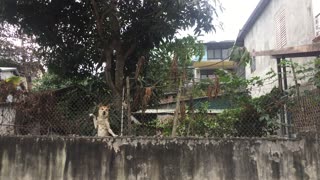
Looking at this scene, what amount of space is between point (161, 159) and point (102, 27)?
439cm

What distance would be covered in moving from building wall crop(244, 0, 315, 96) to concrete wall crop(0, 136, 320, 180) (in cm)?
144

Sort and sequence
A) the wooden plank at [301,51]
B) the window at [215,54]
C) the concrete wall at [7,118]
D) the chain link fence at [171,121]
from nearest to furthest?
the chain link fence at [171,121] → the concrete wall at [7,118] → the wooden plank at [301,51] → the window at [215,54]

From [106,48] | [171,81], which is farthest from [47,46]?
[171,81]

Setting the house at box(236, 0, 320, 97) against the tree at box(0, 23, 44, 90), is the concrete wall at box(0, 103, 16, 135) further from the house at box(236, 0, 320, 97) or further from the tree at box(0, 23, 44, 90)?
the tree at box(0, 23, 44, 90)

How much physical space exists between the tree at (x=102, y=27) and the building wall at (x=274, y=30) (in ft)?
8.10

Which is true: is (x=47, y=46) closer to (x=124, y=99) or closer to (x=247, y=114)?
(x=124, y=99)

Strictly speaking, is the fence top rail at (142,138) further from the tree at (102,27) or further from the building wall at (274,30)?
the tree at (102,27)

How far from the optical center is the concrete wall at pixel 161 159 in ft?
18.7

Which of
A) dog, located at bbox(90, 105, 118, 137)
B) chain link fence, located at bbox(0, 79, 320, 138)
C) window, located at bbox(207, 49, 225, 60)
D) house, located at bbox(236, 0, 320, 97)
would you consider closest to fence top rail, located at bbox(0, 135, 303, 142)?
chain link fence, located at bbox(0, 79, 320, 138)

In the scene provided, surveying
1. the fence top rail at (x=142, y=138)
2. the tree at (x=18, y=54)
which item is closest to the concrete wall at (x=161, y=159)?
the fence top rail at (x=142, y=138)

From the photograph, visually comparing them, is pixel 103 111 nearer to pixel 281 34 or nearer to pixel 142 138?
pixel 142 138

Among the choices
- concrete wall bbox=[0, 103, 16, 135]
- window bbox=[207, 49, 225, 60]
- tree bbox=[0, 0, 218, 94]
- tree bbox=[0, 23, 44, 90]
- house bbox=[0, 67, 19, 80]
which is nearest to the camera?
concrete wall bbox=[0, 103, 16, 135]

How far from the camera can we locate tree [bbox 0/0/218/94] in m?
8.32

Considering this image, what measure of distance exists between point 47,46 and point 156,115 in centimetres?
410
